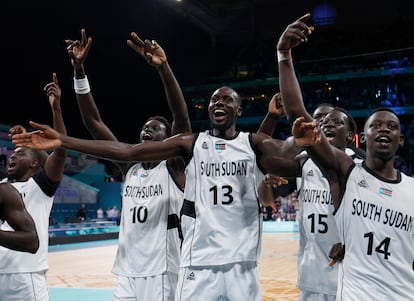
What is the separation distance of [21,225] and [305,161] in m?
2.12

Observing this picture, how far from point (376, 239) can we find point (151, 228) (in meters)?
1.77

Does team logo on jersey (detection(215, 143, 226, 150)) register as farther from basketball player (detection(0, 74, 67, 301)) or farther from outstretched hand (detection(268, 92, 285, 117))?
basketball player (detection(0, 74, 67, 301))

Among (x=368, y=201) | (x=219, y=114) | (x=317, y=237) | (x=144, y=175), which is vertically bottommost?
(x=317, y=237)

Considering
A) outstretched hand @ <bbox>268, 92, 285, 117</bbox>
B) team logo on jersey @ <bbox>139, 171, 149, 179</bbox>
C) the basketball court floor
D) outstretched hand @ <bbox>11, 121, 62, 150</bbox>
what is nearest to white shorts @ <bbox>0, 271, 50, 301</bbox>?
team logo on jersey @ <bbox>139, 171, 149, 179</bbox>

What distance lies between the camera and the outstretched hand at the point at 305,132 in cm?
262

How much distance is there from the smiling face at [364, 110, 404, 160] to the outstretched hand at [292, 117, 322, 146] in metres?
0.49

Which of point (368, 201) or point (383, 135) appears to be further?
point (383, 135)

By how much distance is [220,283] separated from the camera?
10.3 feet

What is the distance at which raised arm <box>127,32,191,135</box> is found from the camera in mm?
3676

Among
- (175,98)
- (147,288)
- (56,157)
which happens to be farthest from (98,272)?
(175,98)

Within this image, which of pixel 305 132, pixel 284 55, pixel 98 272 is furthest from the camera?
pixel 98 272

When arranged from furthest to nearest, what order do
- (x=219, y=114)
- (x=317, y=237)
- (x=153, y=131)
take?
1. (x=153, y=131)
2. (x=317, y=237)
3. (x=219, y=114)

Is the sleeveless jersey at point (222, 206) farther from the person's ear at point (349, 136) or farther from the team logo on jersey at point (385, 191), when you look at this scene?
the person's ear at point (349, 136)

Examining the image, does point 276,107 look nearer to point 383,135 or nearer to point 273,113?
point 273,113
